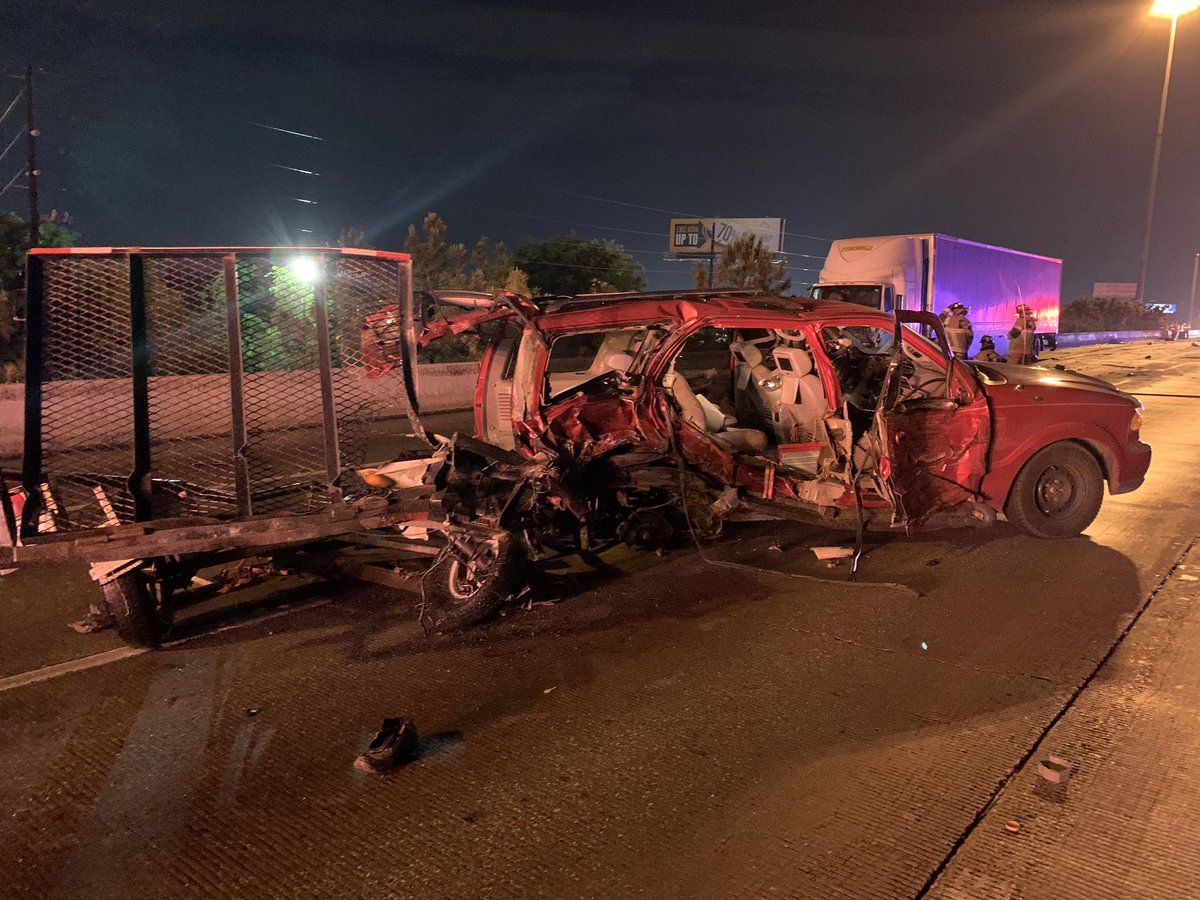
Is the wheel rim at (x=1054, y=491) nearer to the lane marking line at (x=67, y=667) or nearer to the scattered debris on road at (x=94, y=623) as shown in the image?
the lane marking line at (x=67, y=667)

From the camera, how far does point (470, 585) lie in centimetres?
504

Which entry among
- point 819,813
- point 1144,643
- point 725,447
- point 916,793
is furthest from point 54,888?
point 1144,643

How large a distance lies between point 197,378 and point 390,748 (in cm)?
247

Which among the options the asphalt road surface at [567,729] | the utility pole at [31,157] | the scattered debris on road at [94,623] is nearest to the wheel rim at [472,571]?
the asphalt road surface at [567,729]

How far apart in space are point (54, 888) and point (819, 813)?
8.80ft

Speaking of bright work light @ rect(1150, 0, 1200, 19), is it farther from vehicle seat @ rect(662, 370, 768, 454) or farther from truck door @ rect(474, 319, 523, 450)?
truck door @ rect(474, 319, 523, 450)

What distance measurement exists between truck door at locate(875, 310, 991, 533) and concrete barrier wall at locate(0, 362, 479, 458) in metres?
3.31

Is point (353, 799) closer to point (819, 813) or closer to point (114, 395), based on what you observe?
point (819, 813)

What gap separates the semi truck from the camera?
19.8m

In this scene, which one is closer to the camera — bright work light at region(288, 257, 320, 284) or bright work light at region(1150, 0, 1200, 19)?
bright work light at region(288, 257, 320, 284)

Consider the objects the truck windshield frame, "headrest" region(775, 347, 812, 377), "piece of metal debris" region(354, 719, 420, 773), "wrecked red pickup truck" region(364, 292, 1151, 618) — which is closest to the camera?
"piece of metal debris" region(354, 719, 420, 773)

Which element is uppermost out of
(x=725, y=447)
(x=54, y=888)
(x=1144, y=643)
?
(x=725, y=447)

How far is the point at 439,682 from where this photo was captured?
4309 mm

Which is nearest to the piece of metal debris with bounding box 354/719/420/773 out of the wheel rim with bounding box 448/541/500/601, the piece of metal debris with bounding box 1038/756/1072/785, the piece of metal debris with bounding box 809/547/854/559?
the wheel rim with bounding box 448/541/500/601
